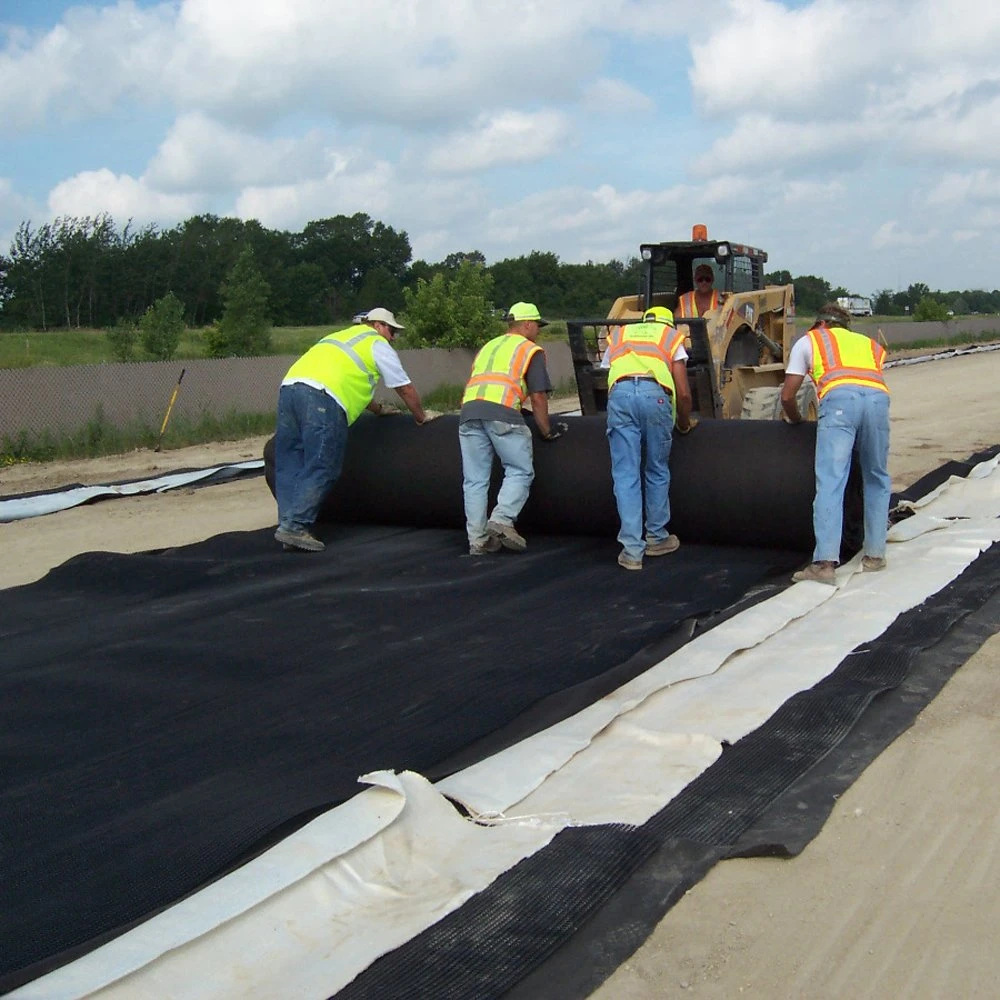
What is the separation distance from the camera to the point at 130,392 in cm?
1450

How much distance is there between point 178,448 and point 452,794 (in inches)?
451

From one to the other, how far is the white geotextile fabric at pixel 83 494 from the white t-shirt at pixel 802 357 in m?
6.14

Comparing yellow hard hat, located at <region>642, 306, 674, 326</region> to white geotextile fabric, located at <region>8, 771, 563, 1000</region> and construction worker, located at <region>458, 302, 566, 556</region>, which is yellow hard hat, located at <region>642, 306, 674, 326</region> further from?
white geotextile fabric, located at <region>8, 771, 563, 1000</region>

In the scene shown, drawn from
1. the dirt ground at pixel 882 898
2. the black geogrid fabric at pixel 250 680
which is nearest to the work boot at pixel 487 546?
the black geogrid fabric at pixel 250 680

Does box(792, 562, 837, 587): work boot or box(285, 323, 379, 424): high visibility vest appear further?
box(285, 323, 379, 424): high visibility vest

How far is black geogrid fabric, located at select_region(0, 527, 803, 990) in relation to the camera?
9.94 ft

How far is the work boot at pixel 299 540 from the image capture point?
6.66 meters

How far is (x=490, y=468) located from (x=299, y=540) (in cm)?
123

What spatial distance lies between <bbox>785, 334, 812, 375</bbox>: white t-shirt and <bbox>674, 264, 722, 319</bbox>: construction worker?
4.03 metres

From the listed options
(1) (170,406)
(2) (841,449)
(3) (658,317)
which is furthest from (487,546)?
(1) (170,406)

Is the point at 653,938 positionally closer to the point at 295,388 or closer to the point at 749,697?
the point at 749,697

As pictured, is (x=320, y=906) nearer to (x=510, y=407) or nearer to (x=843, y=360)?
(x=510, y=407)

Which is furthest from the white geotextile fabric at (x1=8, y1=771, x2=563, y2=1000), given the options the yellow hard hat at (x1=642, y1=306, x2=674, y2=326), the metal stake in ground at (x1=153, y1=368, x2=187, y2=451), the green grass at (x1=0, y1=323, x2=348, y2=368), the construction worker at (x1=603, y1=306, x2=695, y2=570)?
the green grass at (x1=0, y1=323, x2=348, y2=368)

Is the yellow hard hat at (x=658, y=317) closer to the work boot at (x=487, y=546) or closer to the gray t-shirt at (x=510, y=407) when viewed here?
the gray t-shirt at (x=510, y=407)
